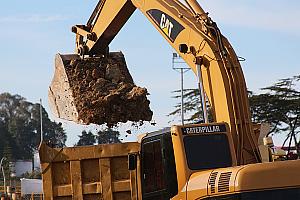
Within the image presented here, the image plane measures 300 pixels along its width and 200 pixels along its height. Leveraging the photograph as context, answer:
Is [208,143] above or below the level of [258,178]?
above

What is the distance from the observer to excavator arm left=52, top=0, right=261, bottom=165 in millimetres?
10602

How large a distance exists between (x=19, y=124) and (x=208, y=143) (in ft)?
296

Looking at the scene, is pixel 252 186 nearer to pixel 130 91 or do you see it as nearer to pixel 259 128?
pixel 259 128

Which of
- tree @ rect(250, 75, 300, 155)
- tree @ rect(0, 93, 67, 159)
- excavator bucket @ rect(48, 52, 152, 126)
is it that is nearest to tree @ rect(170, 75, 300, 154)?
tree @ rect(250, 75, 300, 155)

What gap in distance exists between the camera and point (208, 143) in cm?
992

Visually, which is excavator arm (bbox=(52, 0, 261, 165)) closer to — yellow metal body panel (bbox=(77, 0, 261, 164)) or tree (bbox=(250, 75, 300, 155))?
yellow metal body panel (bbox=(77, 0, 261, 164))

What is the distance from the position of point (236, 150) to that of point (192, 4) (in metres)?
2.81

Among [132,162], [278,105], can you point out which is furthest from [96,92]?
[278,105]

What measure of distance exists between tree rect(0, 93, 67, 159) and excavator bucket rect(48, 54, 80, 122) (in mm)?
79591

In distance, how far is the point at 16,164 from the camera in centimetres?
9512

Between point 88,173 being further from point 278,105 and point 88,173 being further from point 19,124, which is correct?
point 19,124

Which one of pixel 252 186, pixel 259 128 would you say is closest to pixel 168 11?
pixel 259 128

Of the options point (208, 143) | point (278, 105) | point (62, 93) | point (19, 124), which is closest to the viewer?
point (208, 143)

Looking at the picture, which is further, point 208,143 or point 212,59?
point 212,59
